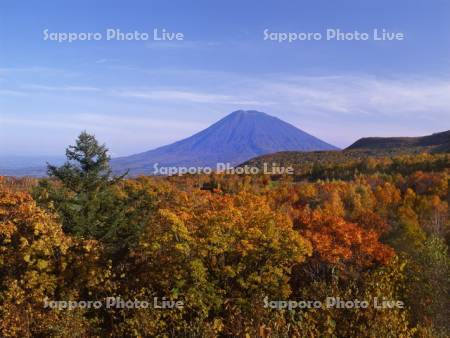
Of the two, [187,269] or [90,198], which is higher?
[90,198]

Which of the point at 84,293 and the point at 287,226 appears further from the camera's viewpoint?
the point at 287,226

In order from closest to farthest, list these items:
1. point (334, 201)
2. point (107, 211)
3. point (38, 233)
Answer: point (38, 233) → point (107, 211) → point (334, 201)

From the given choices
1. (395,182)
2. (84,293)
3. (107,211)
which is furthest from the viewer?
(395,182)

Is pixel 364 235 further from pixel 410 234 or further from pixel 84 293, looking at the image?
pixel 84 293

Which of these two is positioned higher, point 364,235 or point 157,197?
point 157,197

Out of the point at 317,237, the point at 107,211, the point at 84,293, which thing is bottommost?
the point at 84,293

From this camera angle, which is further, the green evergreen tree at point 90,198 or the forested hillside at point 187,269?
the green evergreen tree at point 90,198

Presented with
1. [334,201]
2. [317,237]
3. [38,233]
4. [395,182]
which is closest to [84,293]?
A: [38,233]

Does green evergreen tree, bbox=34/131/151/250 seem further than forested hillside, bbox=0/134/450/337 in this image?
Yes

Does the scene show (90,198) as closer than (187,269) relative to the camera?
No

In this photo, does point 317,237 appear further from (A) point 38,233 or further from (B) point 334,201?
(B) point 334,201
